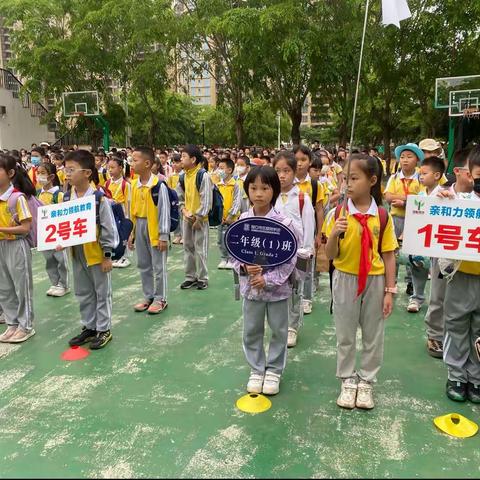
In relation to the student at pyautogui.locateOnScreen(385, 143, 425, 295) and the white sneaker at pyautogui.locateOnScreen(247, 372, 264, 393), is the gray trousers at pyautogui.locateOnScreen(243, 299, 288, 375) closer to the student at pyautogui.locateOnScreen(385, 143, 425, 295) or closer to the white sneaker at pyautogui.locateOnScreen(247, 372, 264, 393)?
the white sneaker at pyautogui.locateOnScreen(247, 372, 264, 393)

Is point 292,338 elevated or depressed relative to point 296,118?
depressed

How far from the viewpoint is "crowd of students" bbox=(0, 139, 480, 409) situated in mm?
2881

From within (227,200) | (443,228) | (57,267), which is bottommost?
(57,267)

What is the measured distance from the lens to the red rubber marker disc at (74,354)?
3.81 metres

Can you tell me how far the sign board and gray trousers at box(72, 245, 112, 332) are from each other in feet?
4.89

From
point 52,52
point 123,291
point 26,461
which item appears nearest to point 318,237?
point 123,291

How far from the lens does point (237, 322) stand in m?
4.52

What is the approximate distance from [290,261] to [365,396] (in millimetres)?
954

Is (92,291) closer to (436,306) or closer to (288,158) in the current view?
(288,158)

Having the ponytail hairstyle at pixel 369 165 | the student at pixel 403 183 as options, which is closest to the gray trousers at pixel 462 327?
the ponytail hairstyle at pixel 369 165

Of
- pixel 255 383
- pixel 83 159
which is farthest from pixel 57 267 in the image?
pixel 255 383

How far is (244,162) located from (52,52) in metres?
17.0

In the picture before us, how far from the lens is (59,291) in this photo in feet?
17.9

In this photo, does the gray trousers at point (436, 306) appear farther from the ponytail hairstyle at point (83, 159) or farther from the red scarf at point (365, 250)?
the ponytail hairstyle at point (83, 159)
